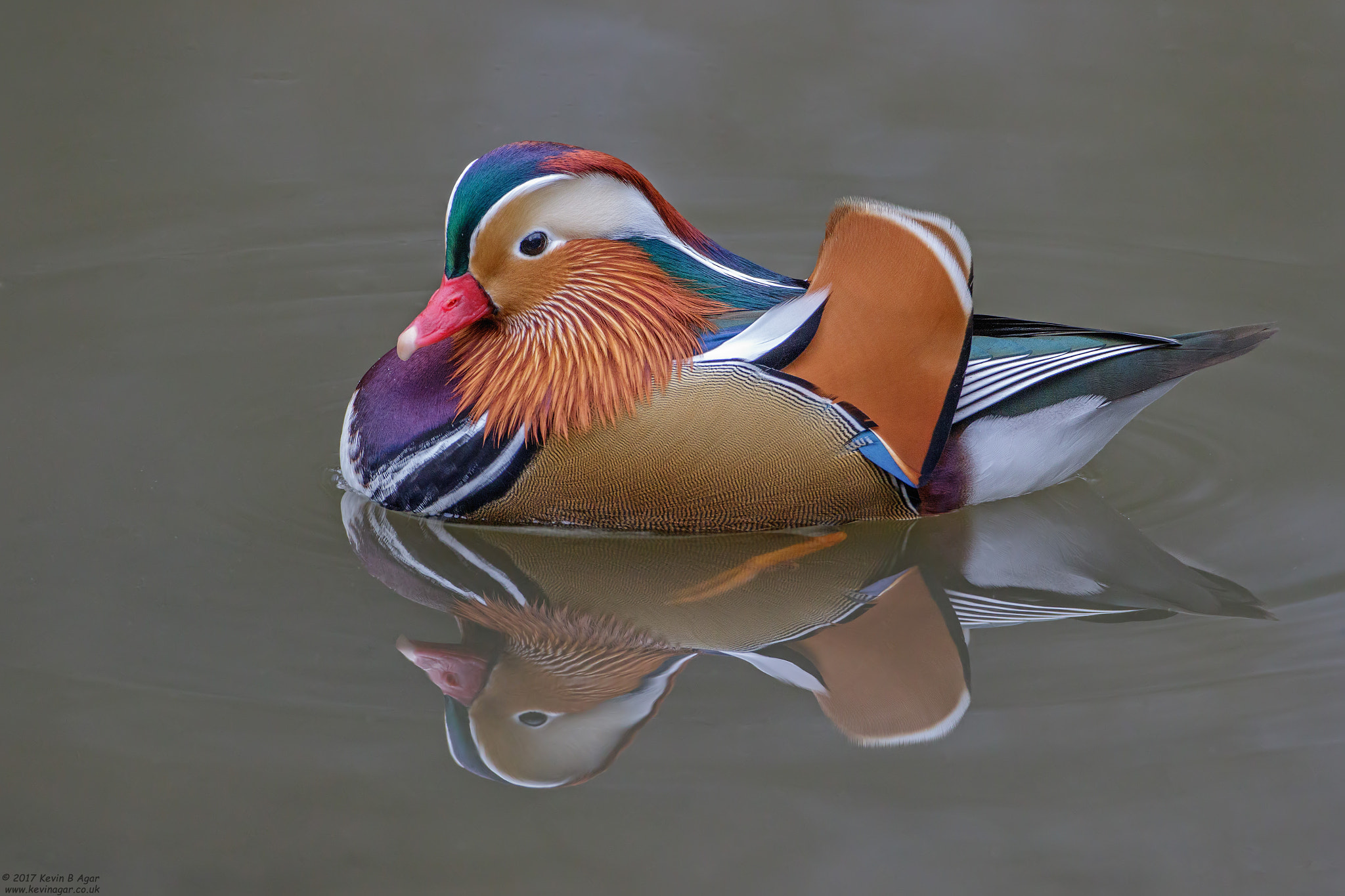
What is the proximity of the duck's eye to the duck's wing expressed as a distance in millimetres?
496

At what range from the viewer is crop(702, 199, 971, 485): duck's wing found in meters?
3.56

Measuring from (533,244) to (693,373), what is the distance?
0.51m

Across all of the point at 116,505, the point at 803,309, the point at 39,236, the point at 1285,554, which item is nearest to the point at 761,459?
the point at 803,309

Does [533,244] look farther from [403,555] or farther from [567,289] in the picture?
[403,555]

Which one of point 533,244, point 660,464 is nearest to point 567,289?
point 533,244

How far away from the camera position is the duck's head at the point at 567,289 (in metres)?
3.52

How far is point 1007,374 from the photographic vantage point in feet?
12.3

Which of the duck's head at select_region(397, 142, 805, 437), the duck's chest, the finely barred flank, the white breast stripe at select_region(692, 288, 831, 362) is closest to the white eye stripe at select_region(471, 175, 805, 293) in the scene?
the duck's head at select_region(397, 142, 805, 437)

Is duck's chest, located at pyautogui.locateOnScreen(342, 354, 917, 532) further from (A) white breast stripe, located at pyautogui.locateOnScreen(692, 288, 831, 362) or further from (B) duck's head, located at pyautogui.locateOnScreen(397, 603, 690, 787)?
(B) duck's head, located at pyautogui.locateOnScreen(397, 603, 690, 787)

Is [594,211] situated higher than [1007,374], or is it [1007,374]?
[594,211]

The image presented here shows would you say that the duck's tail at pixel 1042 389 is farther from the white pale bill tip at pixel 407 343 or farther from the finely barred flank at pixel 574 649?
the white pale bill tip at pixel 407 343

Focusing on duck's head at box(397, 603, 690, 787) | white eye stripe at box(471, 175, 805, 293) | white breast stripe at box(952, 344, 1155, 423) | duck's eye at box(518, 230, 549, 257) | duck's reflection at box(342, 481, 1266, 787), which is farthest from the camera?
white breast stripe at box(952, 344, 1155, 423)

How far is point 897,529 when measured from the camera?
3920 mm

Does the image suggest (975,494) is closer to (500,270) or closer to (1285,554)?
(1285,554)
